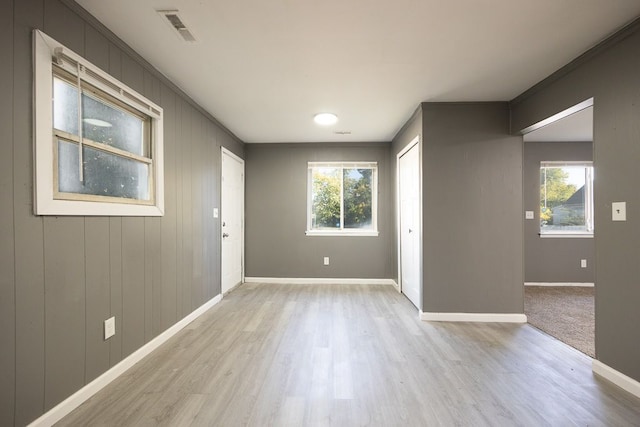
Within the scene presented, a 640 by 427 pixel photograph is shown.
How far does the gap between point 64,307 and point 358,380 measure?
1.88 m

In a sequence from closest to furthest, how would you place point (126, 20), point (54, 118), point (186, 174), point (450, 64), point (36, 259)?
point (36, 259) → point (54, 118) → point (126, 20) → point (450, 64) → point (186, 174)

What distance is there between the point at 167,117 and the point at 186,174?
0.61 m

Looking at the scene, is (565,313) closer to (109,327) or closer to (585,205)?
(585,205)

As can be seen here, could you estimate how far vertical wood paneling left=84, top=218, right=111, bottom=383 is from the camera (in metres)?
1.88

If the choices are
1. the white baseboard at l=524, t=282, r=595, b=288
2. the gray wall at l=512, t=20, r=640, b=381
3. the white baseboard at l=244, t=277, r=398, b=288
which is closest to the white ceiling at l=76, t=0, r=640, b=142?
the gray wall at l=512, t=20, r=640, b=381

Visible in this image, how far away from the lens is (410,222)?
3.94 m

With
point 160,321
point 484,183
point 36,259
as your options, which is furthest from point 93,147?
point 484,183

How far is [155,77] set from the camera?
8.52ft

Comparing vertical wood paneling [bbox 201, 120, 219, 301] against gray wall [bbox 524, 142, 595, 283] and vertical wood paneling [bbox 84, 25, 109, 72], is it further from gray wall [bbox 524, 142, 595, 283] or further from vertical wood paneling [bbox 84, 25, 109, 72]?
gray wall [bbox 524, 142, 595, 283]

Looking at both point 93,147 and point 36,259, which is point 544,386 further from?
point 93,147

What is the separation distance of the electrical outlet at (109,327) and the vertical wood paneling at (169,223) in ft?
1.92

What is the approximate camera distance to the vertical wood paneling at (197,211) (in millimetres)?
3303

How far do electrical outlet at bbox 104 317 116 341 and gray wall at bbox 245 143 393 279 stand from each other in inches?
119

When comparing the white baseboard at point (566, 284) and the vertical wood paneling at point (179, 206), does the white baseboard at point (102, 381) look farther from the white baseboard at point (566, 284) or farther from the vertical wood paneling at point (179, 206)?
the white baseboard at point (566, 284)
